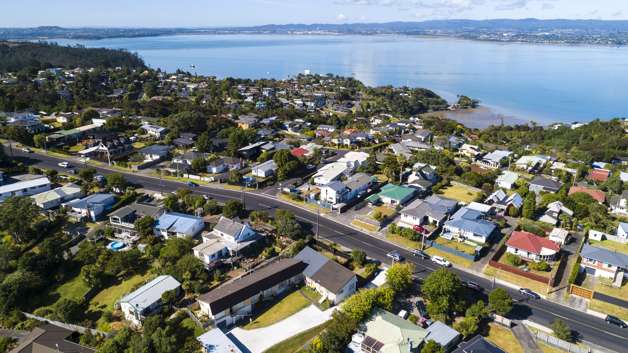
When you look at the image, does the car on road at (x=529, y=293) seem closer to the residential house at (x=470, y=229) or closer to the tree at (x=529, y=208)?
the residential house at (x=470, y=229)

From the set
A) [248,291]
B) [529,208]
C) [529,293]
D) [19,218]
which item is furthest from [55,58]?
[529,293]

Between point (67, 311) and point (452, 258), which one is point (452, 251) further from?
point (67, 311)

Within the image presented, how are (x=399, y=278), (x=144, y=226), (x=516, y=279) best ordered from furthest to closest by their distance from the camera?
(x=144, y=226)
(x=516, y=279)
(x=399, y=278)

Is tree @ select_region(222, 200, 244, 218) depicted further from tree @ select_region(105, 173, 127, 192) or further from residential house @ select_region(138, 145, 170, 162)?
residential house @ select_region(138, 145, 170, 162)

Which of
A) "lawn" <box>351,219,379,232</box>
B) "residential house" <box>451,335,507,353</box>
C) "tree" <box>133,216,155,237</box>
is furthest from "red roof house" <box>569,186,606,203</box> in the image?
"tree" <box>133,216,155,237</box>

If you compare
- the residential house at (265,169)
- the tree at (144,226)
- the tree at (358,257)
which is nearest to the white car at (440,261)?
the tree at (358,257)

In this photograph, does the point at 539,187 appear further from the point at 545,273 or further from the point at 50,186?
the point at 50,186

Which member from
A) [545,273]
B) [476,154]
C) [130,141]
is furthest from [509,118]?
[130,141]
